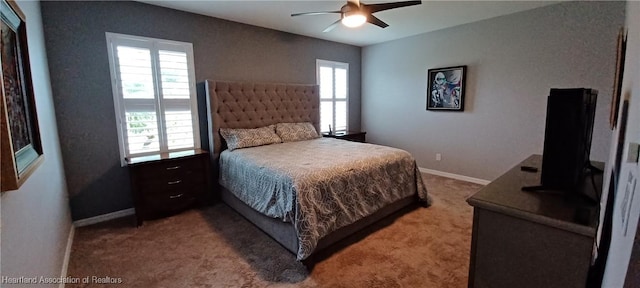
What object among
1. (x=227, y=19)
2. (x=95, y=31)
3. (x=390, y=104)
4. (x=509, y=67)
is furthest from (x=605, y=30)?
(x=95, y=31)

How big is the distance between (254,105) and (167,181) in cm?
154

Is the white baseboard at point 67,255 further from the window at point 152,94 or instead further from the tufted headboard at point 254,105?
the tufted headboard at point 254,105

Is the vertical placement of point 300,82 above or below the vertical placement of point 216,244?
above

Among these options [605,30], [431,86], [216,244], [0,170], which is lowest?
[216,244]

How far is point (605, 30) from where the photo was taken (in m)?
2.96

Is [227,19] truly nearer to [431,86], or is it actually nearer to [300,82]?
[300,82]

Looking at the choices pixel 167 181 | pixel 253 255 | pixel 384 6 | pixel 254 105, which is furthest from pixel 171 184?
pixel 384 6

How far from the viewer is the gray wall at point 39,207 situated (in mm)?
1172

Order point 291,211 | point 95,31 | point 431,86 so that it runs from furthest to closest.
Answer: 1. point 431,86
2. point 95,31
3. point 291,211

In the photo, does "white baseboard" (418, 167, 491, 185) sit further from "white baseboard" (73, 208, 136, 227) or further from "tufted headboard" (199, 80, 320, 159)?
"white baseboard" (73, 208, 136, 227)

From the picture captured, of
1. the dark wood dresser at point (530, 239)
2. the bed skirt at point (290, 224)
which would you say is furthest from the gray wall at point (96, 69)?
the dark wood dresser at point (530, 239)

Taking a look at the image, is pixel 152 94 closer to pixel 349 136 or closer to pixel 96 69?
pixel 96 69

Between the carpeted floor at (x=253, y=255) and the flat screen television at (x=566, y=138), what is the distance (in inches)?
40.4

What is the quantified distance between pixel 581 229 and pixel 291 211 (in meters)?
1.65
